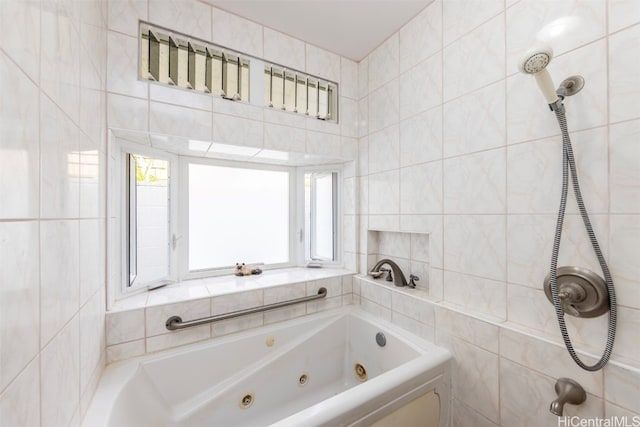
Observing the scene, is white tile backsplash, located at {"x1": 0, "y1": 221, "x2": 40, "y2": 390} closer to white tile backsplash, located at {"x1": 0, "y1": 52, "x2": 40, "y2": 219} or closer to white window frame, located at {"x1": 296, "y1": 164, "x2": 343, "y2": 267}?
white tile backsplash, located at {"x1": 0, "y1": 52, "x2": 40, "y2": 219}

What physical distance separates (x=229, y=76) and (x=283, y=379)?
1949mm

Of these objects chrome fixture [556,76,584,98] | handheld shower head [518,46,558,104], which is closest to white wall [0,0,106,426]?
handheld shower head [518,46,558,104]

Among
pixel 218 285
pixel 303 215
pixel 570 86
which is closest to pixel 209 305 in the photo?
pixel 218 285

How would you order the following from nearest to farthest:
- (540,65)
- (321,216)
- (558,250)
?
(540,65)
(558,250)
(321,216)

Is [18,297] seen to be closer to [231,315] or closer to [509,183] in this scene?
[231,315]

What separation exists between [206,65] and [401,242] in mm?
1718

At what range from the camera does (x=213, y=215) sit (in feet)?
6.69

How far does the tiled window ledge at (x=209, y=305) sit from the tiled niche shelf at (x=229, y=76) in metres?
1.21

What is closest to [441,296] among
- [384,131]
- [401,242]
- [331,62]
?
[401,242]

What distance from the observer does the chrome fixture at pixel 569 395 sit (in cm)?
88

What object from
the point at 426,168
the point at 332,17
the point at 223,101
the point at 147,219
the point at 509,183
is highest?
the point at 332,17

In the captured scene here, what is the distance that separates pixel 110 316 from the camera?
1.26 meters

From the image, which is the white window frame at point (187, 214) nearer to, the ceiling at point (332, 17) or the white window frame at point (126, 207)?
the white window frame at point (126, 207)

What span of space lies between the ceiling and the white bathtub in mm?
1955
